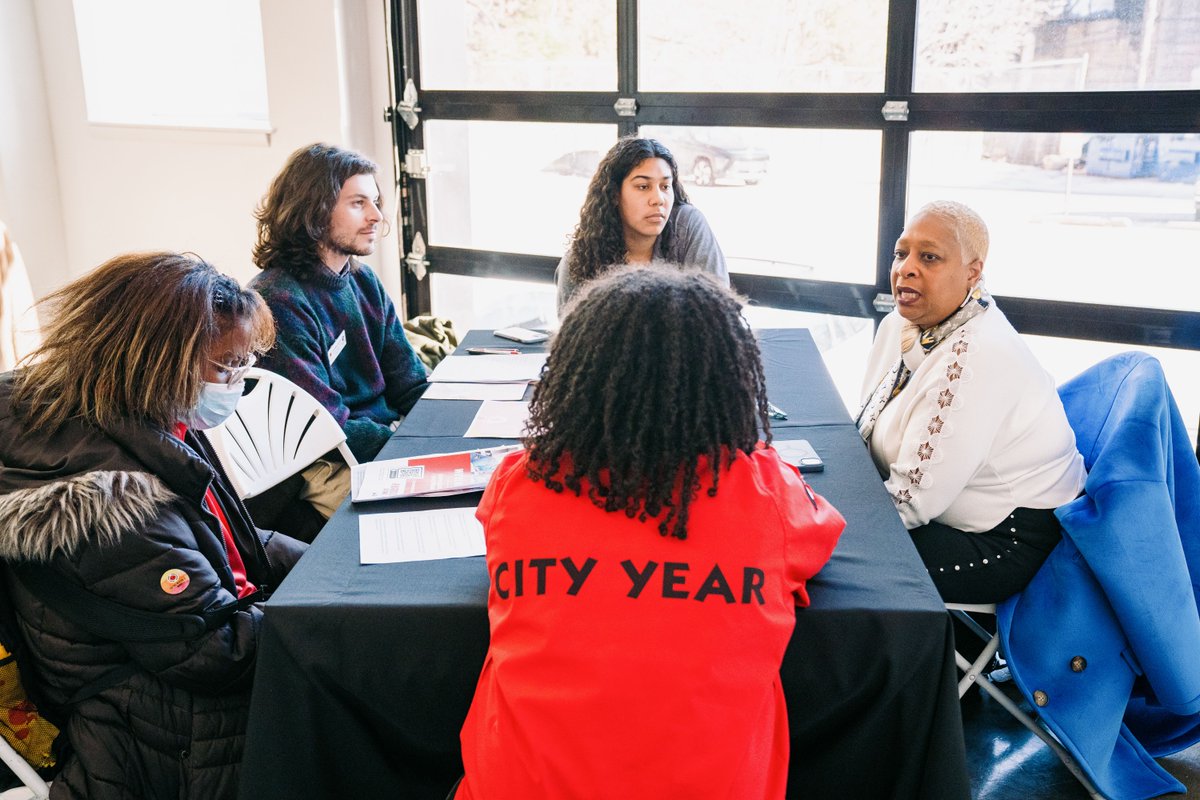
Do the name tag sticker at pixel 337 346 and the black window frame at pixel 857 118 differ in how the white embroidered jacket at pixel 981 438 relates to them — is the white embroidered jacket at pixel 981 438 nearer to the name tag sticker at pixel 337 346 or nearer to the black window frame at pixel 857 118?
the black window frame at pixel 857 118

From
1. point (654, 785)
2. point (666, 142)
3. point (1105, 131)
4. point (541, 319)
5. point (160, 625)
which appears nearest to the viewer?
point (654, 785)

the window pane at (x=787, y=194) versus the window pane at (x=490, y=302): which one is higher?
the window pane at (x=787, y=194)

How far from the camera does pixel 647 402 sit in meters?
1.34

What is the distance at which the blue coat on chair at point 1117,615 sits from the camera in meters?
1.93

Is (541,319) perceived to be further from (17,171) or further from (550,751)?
(550,751)

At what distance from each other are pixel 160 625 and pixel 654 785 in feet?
2.56

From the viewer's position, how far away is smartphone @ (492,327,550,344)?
3.08m

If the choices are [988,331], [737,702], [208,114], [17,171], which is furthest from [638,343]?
[17,171]

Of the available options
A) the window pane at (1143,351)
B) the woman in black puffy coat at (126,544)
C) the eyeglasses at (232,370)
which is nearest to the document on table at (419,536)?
the woman in black puffy coat at (126,544)

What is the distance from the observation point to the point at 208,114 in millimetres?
4508

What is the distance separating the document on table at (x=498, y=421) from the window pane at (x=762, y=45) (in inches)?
67.0

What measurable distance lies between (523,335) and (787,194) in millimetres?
1177

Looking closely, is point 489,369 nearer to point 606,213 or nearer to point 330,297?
point 330,297

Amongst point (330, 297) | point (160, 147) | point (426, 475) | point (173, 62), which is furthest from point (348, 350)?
point (173, 62)
